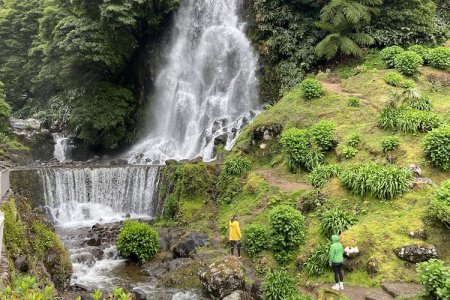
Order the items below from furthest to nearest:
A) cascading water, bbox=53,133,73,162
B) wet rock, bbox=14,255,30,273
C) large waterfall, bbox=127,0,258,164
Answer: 1. cascading water, bbox=53,133,73,162
2. large waterfall, bbox=127,0,258,164
3. wet rock, bbox=14,255,30,273

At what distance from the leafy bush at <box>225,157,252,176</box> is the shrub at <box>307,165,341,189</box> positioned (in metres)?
3.42

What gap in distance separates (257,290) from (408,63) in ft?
43.0

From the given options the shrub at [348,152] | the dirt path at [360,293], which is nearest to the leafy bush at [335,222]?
the dirt path at [360,293]

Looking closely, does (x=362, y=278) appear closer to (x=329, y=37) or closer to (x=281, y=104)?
(x=281, y=104)

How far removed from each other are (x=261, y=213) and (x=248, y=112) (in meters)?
9.66

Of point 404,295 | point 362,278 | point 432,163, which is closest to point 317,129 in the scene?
point 432,163

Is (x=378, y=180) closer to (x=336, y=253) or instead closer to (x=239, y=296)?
(x=336, y=253)

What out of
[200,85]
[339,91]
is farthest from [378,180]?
[200,85]

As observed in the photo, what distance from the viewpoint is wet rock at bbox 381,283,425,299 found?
9.01m

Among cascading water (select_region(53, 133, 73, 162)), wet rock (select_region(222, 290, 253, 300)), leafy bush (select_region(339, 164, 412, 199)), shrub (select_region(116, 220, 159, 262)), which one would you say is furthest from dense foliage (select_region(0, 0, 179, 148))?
wet rock (select_region(222, 290, 253, 300))

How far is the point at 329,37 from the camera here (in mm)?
20984

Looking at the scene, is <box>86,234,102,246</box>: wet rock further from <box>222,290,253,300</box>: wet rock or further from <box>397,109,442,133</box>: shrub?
<box>397,109,442,133</box>: shrub

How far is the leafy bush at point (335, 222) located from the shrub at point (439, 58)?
37.3 ft

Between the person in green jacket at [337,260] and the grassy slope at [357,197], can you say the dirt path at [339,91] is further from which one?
the person in green jacket at [337,260]
